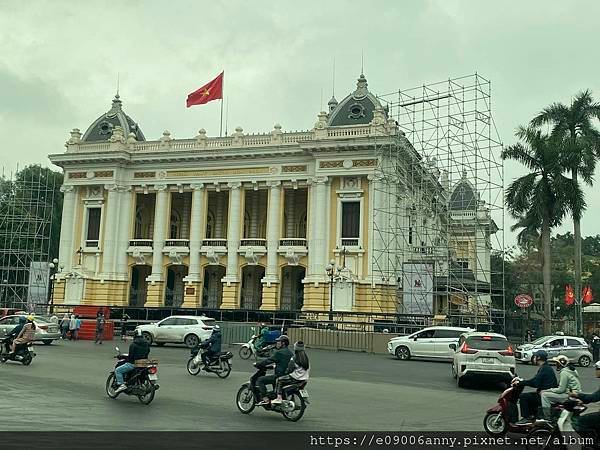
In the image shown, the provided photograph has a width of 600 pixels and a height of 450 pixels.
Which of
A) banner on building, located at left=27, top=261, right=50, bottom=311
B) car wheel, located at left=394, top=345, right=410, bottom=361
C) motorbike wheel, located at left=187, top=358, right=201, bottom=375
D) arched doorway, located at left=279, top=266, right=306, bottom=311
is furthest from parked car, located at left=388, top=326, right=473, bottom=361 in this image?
banner on building, located at left=27, top=261, right=50, bottom=311

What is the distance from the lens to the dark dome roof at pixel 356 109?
48.4 m

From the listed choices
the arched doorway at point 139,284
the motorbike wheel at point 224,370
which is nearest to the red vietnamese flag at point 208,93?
the arched doorway at point 139,284

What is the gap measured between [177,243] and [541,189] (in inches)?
1035

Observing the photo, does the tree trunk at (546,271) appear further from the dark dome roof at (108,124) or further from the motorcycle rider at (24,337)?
the dark dome roof at (108,124)

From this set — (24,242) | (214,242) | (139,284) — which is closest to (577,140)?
(214,242)

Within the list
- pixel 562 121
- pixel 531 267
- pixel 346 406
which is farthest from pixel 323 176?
pixel 346 406

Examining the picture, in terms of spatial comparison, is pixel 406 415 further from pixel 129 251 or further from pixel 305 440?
pixel 129 251

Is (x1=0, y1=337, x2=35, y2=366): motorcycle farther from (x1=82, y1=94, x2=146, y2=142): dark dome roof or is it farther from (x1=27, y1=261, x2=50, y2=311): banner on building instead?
(x1=82, y1=94, x2=146, y2=142): dark dome roof

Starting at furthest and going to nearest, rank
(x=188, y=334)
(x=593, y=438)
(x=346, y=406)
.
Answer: (x=188, y=334) < (x=346, y=406) < (x=593, y=438)

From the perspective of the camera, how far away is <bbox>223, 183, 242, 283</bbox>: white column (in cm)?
4956

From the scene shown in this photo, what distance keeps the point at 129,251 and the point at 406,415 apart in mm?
42012

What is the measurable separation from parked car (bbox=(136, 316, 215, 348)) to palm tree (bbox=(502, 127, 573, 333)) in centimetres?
1994

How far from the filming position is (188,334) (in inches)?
1283

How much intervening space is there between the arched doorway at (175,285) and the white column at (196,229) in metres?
4.49
